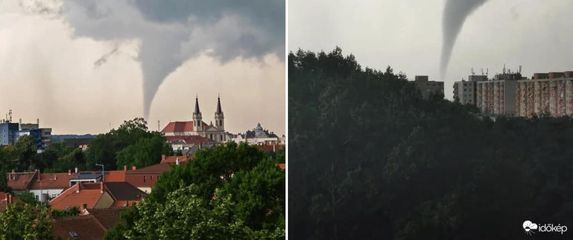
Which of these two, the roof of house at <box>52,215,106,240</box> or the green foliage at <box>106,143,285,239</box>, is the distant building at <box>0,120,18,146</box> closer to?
the roof of house at <box>52,215,106,240</box>

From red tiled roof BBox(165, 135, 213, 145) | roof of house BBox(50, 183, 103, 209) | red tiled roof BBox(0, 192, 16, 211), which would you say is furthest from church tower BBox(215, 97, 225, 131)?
red tiled roof BBox(0, 192, 16, 211)

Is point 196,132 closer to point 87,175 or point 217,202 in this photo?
point 87,175

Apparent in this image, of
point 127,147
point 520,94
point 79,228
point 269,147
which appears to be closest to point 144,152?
point 127,147

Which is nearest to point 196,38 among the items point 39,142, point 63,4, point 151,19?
point 151,19

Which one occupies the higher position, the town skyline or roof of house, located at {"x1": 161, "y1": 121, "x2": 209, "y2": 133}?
the town skyline

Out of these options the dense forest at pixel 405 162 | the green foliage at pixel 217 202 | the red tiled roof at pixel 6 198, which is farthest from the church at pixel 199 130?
the dense forest at pixel 405 162

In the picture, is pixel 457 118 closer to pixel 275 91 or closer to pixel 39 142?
pixel 275 91
